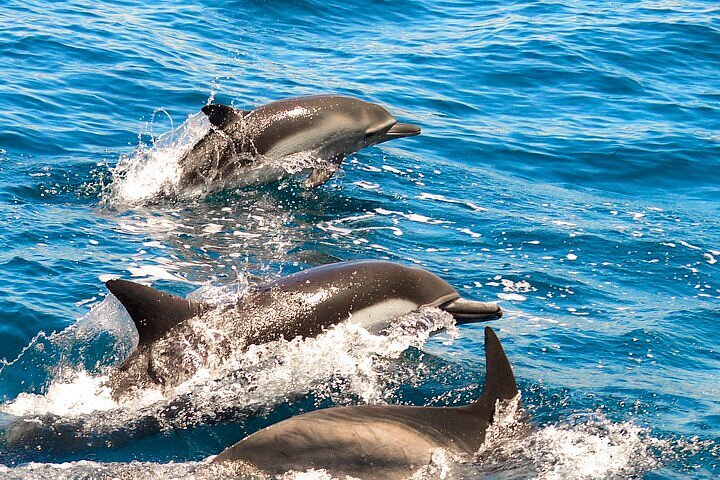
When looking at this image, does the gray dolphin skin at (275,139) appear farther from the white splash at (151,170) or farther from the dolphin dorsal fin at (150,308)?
the dolphin dorsal fin at (150,308)

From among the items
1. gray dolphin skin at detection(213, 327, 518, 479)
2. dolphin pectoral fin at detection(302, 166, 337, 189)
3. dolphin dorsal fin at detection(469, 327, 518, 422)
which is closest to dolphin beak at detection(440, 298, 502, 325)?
dolphin dorsal fin at detection(469, 327, 518, 422)

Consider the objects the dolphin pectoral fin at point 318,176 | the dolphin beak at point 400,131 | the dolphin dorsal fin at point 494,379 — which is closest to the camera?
the dolphin dorsal fin at point 494,379

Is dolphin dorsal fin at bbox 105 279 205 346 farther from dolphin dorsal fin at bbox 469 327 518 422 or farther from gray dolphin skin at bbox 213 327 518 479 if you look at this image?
dolphin dorsal fin at bbox 469 327 518 422

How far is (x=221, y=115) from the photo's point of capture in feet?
44.8

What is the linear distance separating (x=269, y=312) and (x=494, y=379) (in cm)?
206

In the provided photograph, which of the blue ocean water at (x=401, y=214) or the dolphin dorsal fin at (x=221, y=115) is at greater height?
the dolphin dorsal fin at (x=221, y=115)

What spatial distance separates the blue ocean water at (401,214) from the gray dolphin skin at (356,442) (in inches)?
11.6

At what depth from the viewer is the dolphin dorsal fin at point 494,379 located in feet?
23.5

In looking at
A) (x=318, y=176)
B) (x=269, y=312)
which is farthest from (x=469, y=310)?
(x=318, y=176)

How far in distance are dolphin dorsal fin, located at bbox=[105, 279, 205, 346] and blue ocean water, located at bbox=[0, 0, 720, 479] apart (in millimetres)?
544

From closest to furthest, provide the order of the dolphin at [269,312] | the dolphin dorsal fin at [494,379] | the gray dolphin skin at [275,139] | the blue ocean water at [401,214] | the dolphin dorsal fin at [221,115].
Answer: the dolphin dorsal fin at [494,379]
the dolphin at [269,312]
the blue ocean water at [401,214]
the dolphin dorsal fin at [221,115]
the gray dolphin skin at [275,139]

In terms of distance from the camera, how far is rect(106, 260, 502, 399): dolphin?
25.9 ft

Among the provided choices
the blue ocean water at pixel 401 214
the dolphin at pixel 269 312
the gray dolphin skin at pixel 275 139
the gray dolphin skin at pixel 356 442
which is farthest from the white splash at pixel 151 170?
the gray dolphin skin at pixel 356 442

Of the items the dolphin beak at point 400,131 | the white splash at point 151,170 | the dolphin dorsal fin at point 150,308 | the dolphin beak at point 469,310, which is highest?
the dolphin dorsal fin at point 150,308
